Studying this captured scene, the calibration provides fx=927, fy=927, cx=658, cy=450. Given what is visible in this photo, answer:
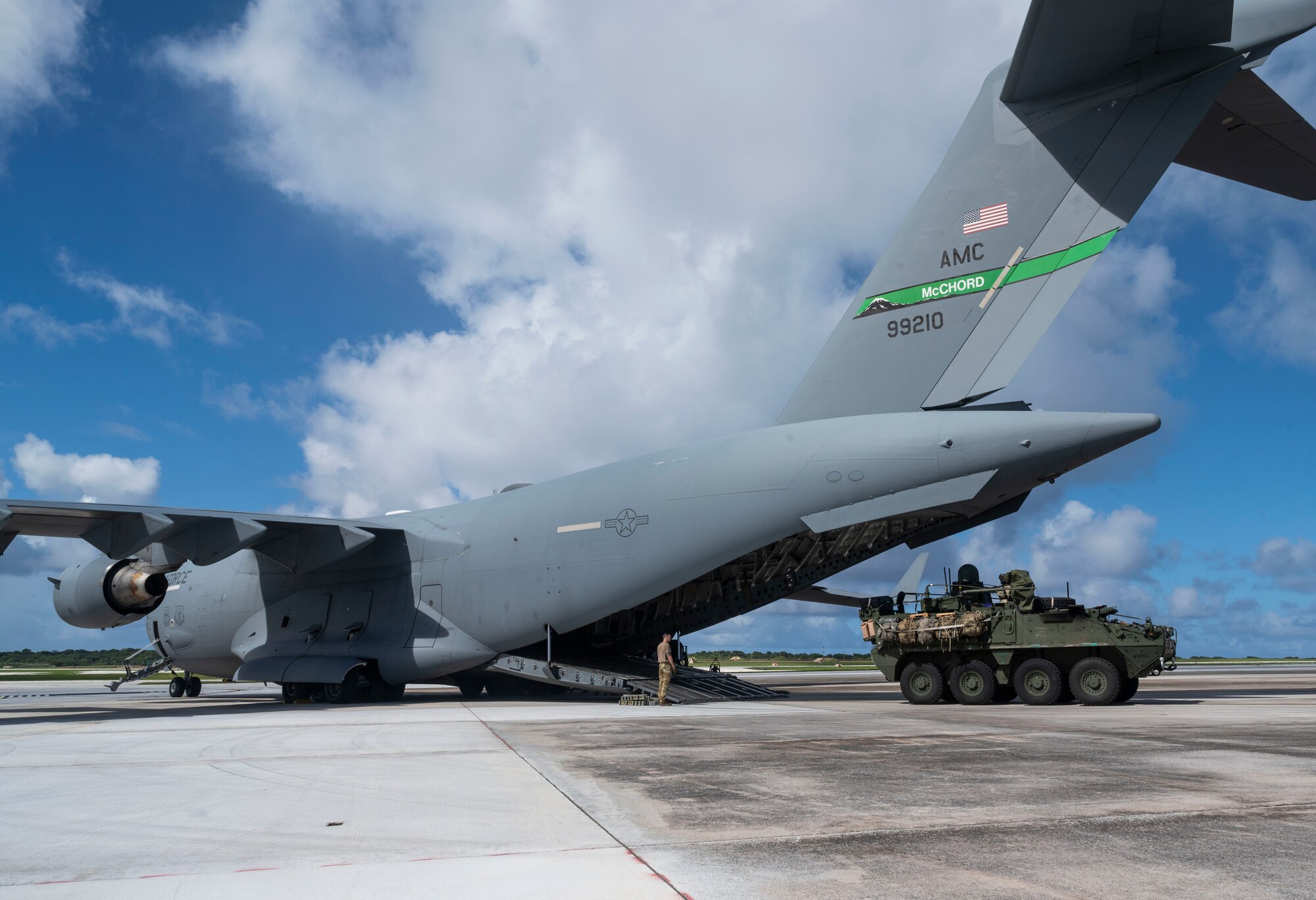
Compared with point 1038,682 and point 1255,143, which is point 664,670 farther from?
point 1255,143

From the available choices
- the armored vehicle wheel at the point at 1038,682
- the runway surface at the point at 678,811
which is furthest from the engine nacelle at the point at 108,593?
the armored vehicle wheel at the point at 1038,682

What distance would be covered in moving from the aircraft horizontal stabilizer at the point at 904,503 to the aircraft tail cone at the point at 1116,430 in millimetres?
1083

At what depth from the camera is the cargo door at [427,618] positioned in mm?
15094

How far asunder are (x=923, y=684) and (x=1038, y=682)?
1529 mm

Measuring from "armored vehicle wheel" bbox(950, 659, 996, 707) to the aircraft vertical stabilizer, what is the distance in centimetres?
399

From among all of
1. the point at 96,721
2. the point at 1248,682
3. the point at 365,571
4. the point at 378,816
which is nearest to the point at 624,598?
the point at 365,571

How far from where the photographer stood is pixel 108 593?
1612cm

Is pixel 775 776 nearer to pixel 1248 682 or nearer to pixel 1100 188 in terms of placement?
pixel 1100 188

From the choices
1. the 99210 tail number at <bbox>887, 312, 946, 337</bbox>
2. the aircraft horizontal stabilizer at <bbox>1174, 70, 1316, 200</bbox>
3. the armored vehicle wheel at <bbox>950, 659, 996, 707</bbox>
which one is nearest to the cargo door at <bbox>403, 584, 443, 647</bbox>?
the armored vehicle wheel at <bbox>950, 659, 996, 707</bbox>

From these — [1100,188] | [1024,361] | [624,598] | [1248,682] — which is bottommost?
[1248,682]

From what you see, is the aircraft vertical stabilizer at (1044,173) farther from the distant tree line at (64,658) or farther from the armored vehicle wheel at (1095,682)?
the distant tree line at (64,658)

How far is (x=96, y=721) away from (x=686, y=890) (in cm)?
1141

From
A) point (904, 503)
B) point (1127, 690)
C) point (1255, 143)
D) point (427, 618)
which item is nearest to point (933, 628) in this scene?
point (1127, 690)

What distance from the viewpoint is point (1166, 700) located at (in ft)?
42.9
